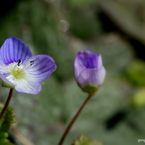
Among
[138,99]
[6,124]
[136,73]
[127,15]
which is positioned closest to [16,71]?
[6,124]

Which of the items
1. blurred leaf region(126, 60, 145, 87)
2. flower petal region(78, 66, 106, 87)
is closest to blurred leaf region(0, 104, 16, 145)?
flower petal region(78, 66, 106, 87)

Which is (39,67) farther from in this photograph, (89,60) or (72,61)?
(72,61)

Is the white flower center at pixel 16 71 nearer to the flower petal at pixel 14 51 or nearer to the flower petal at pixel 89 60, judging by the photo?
the flower petal at pixel 14 51

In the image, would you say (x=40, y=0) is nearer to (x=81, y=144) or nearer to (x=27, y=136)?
(x=27, y=136)

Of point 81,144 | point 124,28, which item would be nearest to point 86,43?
point 124,28

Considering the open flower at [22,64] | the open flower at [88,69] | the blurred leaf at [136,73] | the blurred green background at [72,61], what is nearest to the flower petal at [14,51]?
the open flower at [22,64]
